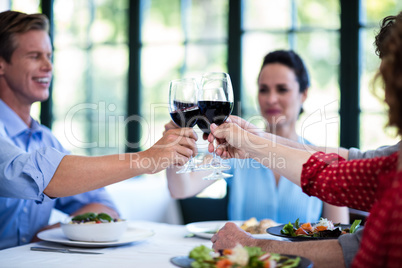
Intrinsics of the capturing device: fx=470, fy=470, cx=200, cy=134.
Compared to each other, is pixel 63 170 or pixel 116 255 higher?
pixel 63 170

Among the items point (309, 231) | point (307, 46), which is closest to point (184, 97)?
point (309, 231)

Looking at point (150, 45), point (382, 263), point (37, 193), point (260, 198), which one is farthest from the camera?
point (150, 45)

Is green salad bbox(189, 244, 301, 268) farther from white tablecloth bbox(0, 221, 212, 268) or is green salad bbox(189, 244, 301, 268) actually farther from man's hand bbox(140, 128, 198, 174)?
man's hand bbox(140, 128, 198, 174)

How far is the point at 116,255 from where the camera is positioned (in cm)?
160

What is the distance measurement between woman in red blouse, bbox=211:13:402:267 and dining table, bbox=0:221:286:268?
25cm

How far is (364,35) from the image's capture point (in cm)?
412

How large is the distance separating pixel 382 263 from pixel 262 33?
368 centimetres

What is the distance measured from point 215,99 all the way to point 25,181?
758mm

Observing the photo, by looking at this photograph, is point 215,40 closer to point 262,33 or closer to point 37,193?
point 262,33

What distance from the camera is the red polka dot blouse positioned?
2.96 ft

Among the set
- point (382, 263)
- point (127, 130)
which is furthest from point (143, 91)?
point (382, 263)

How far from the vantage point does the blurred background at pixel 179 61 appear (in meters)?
4.14

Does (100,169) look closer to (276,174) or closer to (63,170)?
(63,170)

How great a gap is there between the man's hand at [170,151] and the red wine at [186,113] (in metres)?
0.05
